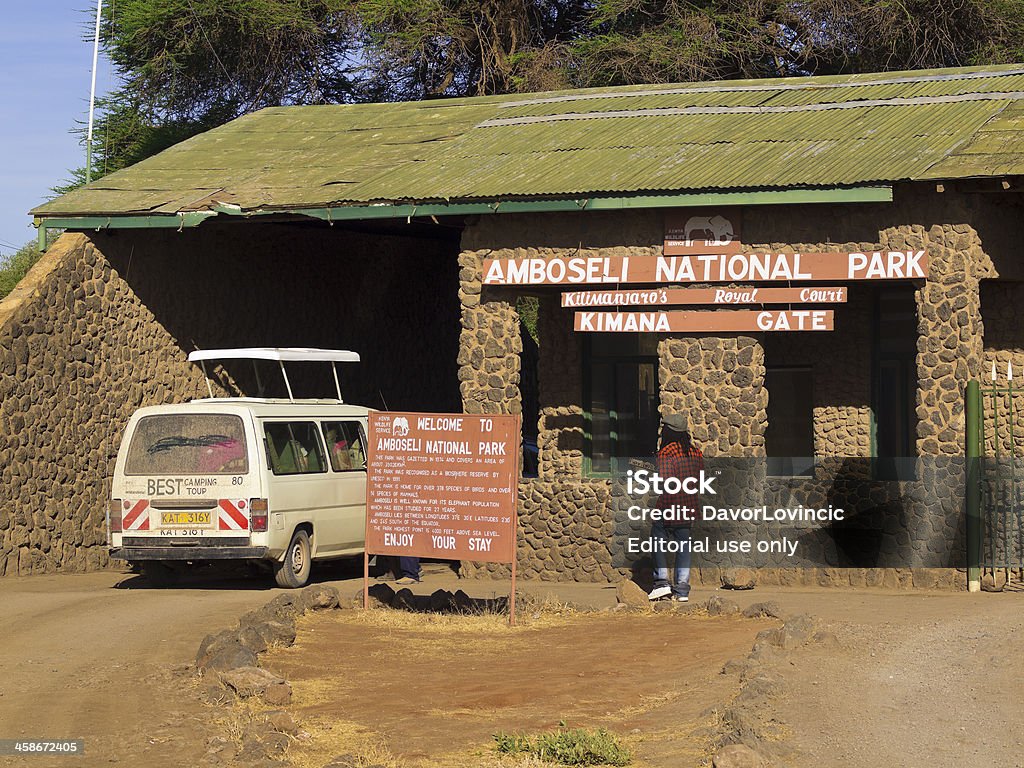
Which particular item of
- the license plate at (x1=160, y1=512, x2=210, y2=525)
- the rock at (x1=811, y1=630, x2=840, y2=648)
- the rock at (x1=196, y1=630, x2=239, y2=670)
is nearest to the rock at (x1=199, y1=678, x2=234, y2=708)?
the rock at (x1=196, y1=630, x2=239, y2=670)

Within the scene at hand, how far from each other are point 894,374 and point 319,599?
9.07 meters

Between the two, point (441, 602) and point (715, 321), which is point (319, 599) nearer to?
point (441, 602)

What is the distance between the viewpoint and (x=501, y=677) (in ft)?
35.3

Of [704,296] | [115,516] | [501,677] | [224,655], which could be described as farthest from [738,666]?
[115,516]

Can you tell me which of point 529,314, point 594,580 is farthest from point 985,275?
point 529,314

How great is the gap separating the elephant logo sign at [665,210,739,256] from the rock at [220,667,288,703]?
844cm

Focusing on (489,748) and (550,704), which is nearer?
(489,748)

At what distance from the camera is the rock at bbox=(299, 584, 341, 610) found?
44.6 feet

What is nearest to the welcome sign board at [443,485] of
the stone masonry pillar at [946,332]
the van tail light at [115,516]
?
the van tail light at [115,516]

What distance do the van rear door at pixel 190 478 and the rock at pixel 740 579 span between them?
4879 millimetres

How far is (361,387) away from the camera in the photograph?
2466 cm

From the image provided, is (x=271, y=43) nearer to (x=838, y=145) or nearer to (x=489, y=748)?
(x=838, y=145)

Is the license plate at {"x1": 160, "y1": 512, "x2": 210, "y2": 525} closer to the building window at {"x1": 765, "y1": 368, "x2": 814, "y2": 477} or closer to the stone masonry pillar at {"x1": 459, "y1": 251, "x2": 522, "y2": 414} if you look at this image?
the stone masonry pillar at {"x1": 459, "y1": 251, "x2": 522, "y2": 414}

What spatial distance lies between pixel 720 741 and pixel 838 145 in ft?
34.9
